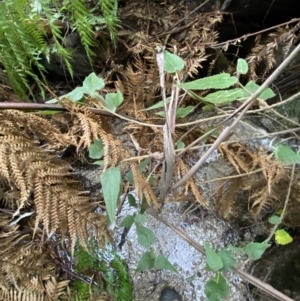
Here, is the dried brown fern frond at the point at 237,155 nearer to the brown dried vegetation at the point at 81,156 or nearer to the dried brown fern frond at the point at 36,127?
the brown dried vegetation at the point at 81,156

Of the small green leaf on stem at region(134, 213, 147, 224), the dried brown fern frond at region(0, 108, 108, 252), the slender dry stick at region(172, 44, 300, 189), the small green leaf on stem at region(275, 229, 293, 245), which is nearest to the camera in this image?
the slender dry stick at region(172, 44, 300, 189)

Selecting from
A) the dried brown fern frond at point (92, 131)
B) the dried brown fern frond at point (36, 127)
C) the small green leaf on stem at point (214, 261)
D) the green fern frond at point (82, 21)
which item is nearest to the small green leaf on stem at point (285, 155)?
the small green leaf on stem at point (214, 261)

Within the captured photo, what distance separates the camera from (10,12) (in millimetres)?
1141

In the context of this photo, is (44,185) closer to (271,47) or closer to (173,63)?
(173,63)

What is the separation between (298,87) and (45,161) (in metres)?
0.82

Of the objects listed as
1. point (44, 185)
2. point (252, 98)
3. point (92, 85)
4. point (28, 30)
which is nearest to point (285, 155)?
point (252, 98)

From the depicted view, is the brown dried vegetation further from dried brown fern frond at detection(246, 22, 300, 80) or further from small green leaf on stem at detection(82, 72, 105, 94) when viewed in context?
small green leaf on stem at detection(82, 72, 105, 94)

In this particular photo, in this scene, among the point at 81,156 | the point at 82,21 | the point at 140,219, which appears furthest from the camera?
the point at 81,156

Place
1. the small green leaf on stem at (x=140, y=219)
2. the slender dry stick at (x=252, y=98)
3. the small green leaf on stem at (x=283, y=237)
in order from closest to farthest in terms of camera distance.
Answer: the slender dry stick at (x=252, y=98) < the small green leaf on stem at (x=140, y=219) < the small green leaf on stem at (x=283, y=237)

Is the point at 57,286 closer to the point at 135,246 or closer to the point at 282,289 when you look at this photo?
the point at 135,246

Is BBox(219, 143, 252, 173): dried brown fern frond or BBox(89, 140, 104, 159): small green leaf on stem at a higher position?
BBox(89, 140, 104, 159): small green leaf on stem

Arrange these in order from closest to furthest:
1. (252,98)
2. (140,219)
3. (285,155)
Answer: (252,98) < (285,155) < (140,219)

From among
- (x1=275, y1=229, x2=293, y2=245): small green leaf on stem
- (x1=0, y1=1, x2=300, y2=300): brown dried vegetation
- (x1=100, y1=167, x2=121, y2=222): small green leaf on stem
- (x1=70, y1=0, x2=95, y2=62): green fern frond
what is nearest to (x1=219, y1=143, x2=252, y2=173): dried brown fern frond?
(x1=0, y1=1, x2=300, y2=300): brown dried vegetation

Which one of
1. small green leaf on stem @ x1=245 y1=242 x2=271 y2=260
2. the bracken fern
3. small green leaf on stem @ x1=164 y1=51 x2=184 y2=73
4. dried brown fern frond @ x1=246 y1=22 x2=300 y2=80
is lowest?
small green leaf on stem @ x1=245 y1=242 x2=271 y2=260
